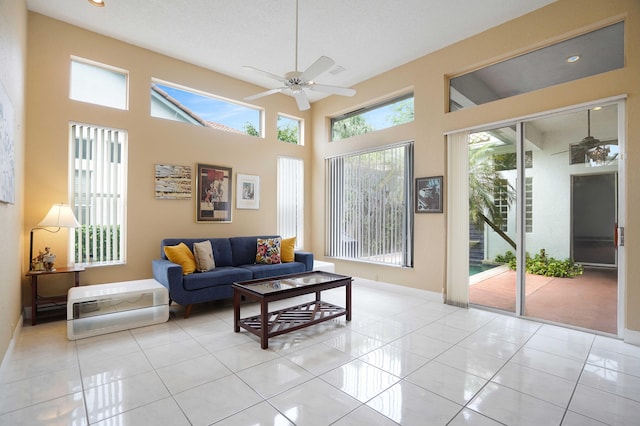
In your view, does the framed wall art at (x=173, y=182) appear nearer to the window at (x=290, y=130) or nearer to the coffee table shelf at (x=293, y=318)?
Answer: the window at (x=290, y=130)

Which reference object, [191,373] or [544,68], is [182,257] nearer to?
[191,373]

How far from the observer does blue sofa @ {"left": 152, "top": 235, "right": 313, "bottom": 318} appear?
146 inches

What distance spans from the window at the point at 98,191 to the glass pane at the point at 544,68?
4.87 meters

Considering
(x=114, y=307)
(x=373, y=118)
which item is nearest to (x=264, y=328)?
(x=114, y=307)

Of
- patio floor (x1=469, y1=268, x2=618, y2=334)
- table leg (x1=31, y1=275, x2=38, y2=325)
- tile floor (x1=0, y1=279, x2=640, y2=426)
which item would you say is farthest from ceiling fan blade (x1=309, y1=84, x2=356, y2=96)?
table leg (x1=31, y1=275, x2=38, y2=325)

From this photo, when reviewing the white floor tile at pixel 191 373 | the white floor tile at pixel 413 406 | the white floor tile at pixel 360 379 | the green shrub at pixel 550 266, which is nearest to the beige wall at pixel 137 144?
the white floor tile at pixel 191 373

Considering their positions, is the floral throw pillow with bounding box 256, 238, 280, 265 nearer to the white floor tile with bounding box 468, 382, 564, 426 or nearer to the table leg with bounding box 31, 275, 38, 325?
the table leg with bounding box 31, 275, 38, 325

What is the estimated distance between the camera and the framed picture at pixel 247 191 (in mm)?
5469

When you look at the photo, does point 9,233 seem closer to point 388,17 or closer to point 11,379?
point 11,379

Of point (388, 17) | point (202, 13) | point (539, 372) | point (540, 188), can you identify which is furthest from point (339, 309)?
point (202, 13)

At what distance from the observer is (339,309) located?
374 cm

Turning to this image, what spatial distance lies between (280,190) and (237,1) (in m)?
3.26

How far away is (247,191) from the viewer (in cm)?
558

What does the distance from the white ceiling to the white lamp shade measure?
2.36m
